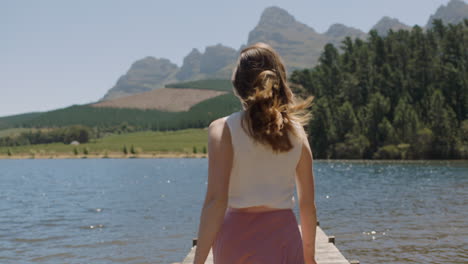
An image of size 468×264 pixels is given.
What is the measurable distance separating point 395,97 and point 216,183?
110 meters

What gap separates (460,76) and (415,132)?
15.6 metres

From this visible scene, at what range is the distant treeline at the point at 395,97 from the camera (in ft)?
311

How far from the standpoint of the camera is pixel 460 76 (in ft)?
333

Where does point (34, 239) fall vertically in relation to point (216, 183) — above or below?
below

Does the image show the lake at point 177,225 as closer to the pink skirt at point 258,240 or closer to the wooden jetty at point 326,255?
the wooden jetty at point 326,255

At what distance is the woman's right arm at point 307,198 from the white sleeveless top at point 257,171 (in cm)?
8

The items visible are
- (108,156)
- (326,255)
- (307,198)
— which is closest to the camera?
(307,198)

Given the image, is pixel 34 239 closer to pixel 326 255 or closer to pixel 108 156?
pixel 326 255

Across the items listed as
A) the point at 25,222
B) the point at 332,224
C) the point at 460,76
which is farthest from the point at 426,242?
the point at 460,76

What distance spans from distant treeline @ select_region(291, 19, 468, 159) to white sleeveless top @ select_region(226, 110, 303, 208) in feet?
307

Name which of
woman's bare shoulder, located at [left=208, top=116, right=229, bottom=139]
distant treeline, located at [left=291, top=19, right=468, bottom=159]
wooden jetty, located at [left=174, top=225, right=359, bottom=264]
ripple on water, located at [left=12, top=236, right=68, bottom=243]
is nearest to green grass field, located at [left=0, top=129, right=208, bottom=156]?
distant treeline, located at [left=291, top=19, right=468, bottom=159]

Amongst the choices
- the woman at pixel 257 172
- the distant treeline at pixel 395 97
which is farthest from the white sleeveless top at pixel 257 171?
the distant treeline at pixel 395 97

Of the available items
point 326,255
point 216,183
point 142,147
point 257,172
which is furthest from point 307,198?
point 142,147

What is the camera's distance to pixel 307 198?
3.90 metres
